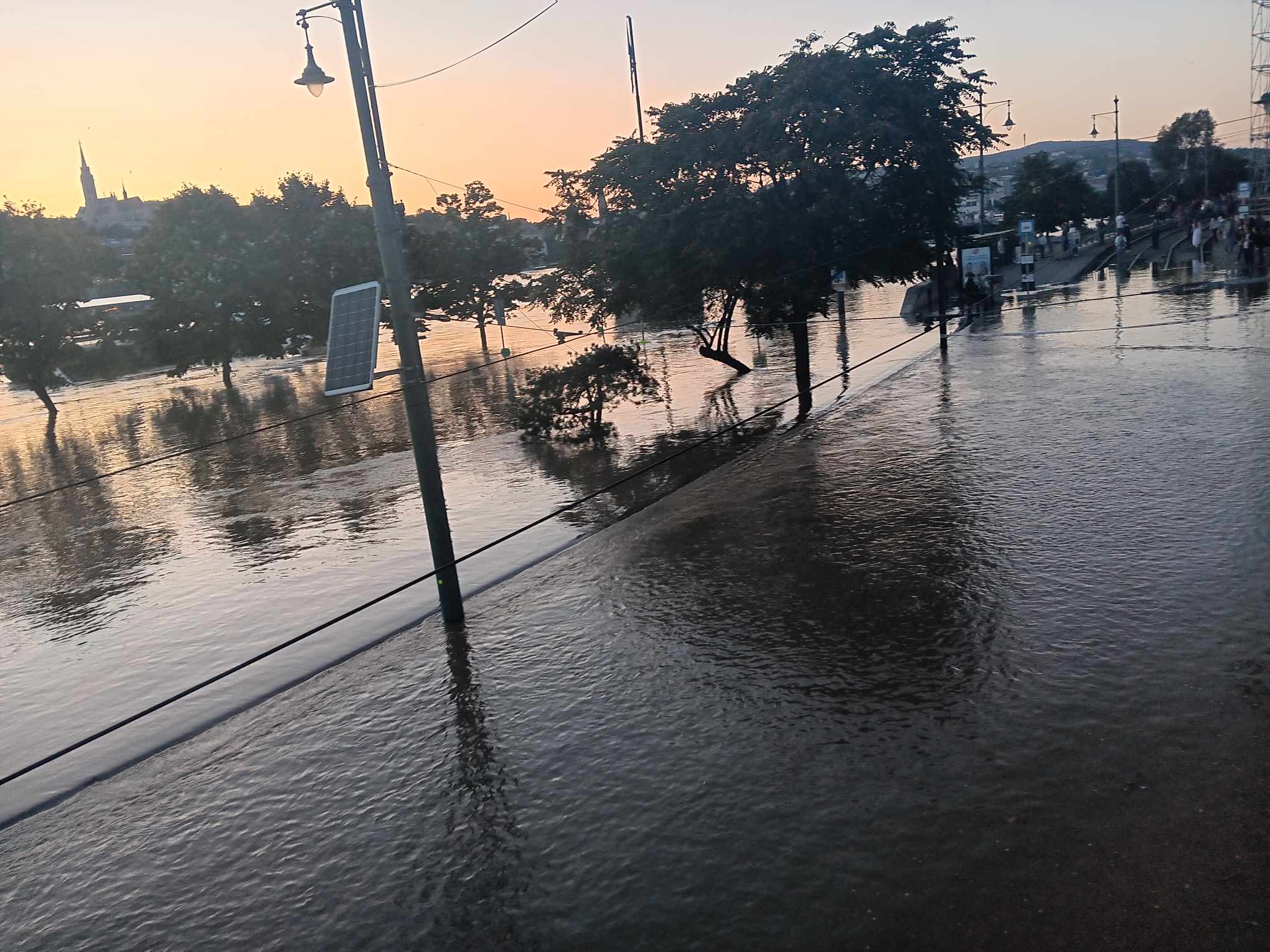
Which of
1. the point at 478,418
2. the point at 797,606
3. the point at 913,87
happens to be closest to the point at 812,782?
the point at 797,606

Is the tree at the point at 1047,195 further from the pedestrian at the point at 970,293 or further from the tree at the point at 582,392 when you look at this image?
the tree at the point at 582,392

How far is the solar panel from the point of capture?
39.7ft

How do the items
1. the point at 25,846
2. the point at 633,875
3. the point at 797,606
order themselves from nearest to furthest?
the point at 633,875 < the point at 25,846 < the point at 797,606

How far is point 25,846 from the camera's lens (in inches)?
340

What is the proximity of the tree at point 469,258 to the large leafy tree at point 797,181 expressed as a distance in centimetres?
2935

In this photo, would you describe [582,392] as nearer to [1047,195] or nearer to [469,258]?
[469,258]

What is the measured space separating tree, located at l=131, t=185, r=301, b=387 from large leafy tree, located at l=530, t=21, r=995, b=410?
29.5 meters

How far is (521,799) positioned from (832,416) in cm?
1814

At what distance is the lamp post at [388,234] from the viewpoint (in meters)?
11.3

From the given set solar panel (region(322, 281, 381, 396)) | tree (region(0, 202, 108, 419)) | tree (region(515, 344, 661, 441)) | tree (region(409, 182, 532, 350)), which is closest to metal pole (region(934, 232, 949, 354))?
tree (region(515, 344, 661, 441))

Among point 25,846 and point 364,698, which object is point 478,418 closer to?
point 364,698

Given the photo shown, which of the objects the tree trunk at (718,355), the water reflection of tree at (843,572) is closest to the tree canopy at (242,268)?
the tree trunk at (718,355)

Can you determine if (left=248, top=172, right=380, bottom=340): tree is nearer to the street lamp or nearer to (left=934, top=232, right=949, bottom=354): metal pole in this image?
(left=934, top=232, right=949, bottom=354): metal pole

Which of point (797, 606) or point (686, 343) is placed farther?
point (686, 343)
